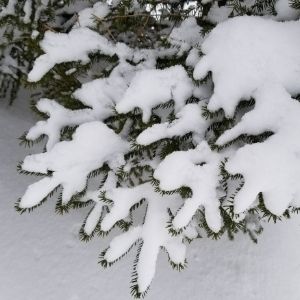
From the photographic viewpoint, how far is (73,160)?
2596 mm

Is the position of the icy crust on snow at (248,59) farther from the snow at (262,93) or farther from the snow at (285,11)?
the snow at (285,11)

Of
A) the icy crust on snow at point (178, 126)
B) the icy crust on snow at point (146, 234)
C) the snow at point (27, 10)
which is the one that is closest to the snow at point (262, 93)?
the icy crust on snow at point (178, 126)

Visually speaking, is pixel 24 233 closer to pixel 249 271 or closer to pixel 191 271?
pixel 191 271

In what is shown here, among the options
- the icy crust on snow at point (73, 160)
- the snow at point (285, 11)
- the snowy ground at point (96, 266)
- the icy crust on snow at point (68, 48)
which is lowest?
the snowy ground at point (96, 266)

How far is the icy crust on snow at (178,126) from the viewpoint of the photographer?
91.2 inches

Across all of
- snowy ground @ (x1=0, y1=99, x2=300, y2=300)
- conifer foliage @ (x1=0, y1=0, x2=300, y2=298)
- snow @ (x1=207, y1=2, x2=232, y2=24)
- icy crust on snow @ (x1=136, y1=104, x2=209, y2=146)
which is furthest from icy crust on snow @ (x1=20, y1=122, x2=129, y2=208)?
snow @ (x1=207, y1=2, x2=232, y2=24)

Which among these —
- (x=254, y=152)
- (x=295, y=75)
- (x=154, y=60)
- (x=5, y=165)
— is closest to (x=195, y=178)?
(x=254, y=152)

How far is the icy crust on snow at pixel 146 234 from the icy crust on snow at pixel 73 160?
0.78 feet

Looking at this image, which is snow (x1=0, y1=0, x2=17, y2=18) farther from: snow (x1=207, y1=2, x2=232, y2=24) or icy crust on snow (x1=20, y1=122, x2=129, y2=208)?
snow (x1=207, y1=2, x2=232, y2=24)

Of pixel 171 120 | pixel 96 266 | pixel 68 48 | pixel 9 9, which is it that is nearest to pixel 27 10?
pixel 9 9

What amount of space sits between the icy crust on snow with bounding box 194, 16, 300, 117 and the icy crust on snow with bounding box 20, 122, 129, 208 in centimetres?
74

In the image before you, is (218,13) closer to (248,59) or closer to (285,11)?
(285,11)

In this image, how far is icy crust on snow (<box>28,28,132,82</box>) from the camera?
8.47 ft

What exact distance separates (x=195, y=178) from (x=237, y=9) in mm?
1241
